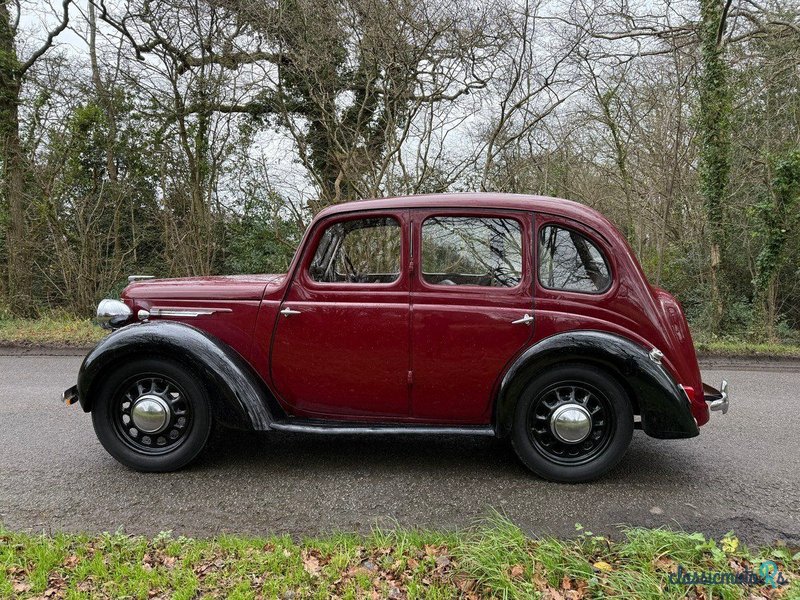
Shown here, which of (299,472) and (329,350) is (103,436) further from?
(329,350)

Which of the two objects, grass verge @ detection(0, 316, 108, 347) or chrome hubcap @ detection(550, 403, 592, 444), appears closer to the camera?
chrome hubcap @ detection(550, 403, 592, 444)

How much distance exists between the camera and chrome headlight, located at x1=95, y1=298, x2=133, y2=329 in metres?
3.53

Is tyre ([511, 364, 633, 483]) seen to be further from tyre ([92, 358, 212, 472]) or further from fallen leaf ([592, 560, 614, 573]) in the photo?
tyre ([92, 358, 212, 472])

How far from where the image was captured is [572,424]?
3117 millimetres

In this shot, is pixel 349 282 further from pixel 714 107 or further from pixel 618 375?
pixel 714 107

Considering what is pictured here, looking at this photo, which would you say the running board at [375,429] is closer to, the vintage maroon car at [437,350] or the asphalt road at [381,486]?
the vintage maroon car at [437,350]

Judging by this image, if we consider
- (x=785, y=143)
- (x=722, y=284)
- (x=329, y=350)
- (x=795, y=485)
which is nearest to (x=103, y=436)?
(x=329, y=350)

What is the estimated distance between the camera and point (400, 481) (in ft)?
10.5

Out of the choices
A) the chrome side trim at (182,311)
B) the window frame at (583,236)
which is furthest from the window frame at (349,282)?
the window frame at (583,236)

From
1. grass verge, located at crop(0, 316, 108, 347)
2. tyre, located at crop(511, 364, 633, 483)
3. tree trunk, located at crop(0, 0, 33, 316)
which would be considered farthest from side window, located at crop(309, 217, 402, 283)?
tree trunk, located at crop(0, 0, 33, 316)

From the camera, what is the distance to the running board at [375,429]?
323 cm

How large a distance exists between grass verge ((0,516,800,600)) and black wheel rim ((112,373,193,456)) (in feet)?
2.82

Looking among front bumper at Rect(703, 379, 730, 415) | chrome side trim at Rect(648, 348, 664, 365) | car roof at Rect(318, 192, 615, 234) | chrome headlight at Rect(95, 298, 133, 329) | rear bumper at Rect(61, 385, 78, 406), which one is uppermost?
car roof at Rect(318, 192, 615, 234)

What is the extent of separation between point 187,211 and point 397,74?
5184 millimetres
